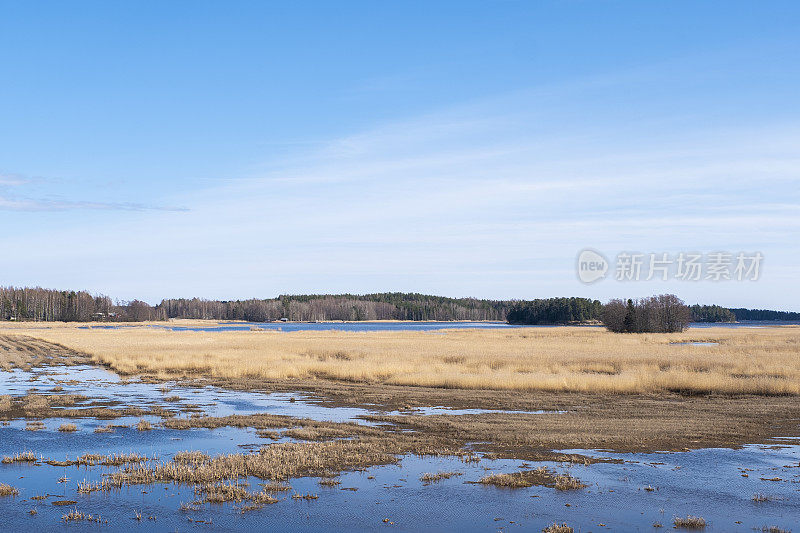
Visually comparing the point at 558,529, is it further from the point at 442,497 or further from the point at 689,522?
the point at 442,497

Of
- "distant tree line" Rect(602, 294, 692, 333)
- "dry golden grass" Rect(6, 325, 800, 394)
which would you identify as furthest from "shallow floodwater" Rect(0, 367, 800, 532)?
"distant tree line" Rect(602, 294, 692, 333)

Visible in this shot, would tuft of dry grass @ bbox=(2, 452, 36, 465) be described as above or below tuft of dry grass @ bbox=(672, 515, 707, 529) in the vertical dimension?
below

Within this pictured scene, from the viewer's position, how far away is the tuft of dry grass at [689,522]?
469 inches

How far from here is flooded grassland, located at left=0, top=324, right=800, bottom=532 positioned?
12.6m

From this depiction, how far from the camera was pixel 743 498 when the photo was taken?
539 inches

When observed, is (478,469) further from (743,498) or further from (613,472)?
(743,498)

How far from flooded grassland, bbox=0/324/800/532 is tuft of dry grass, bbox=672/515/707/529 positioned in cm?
4

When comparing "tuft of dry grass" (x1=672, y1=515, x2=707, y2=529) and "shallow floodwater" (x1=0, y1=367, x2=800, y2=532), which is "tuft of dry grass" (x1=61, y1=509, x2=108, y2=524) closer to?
"shallow floodwater" (x1=0, y1=367, x2=800, y2=532)

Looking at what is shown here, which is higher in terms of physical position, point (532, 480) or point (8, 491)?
point (532, 480)

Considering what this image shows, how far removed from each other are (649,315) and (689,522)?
99.3m

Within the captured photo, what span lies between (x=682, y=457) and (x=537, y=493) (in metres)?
5.63

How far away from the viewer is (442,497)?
45.1ft

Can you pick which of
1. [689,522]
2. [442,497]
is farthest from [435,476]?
[689,522]

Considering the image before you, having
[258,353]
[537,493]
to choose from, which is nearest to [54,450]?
[537,493]
